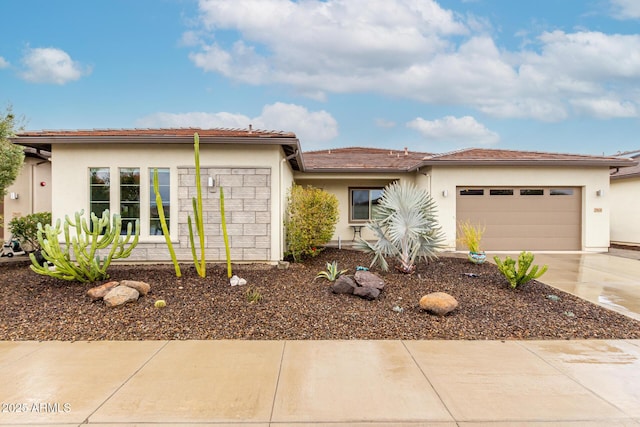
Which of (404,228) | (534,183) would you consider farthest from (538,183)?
(404,228)

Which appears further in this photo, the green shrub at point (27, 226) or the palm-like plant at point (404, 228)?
the green shrub at point (27, 226)

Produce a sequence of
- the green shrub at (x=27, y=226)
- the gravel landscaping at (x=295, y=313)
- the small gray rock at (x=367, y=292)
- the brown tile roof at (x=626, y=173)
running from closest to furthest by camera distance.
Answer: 1. the gravel landscaping at (x=295, y=313)
2. the small gray rock at (x=367, y=292)
3. the green shrub at (x=27, y=226)
4. the brown tile roof at (x=626, y=173)

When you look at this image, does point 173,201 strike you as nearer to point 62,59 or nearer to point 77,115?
point 62,59

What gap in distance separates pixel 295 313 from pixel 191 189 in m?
5.05

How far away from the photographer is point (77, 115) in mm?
15641

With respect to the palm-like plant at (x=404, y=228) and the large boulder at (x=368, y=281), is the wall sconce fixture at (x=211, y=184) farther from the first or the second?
the large boulder at (x=368, y=281)

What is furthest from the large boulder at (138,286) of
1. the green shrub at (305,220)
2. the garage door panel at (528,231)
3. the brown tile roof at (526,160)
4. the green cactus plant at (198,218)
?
the garage door panel at (528,231)

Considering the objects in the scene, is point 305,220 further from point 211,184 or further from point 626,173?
point 626,173

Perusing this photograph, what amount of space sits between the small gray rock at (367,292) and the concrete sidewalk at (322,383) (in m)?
1.61

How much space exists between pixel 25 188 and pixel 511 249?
17718 millimetres

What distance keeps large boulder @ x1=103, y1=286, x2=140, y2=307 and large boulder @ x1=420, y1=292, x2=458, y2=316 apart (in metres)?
4.82

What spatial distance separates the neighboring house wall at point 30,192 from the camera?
11844mm

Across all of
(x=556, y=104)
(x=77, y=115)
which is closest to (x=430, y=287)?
(x=77, y=115)

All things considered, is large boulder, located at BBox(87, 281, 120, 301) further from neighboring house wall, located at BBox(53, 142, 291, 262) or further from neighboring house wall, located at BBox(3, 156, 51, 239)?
neighboring house wall, located at BBox(3, 156, 51, 239)
